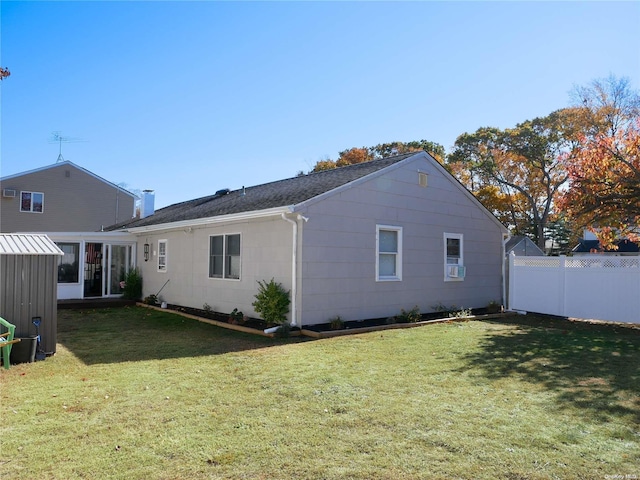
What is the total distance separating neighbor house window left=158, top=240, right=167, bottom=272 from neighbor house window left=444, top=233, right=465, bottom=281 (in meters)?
8.99

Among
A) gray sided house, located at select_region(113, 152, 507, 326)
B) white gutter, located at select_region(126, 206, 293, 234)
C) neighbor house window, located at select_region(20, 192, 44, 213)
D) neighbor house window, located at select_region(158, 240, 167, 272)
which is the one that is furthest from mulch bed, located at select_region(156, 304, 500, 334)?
neighbor house window, located at select_region(20, 192, 44, 213)

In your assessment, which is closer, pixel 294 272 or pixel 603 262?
pixel 294 272

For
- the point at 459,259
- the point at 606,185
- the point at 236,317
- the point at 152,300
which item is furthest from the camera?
the point at 152,300

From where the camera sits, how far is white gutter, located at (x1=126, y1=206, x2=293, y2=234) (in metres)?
9.73

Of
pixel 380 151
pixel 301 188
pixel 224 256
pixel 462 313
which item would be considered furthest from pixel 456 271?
pixel 380 151

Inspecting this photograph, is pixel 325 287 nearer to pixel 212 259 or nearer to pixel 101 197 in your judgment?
pixel 212 259

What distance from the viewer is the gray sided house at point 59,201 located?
22.5m

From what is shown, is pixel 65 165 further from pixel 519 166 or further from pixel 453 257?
pixel 519 166

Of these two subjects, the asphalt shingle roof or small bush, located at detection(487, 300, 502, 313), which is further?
small bush, located at detection(487, 300, 502, 313)

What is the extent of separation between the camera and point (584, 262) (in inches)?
464

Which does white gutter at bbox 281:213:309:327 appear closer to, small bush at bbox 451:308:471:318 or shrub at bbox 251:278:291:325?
shrub at bbox 251:278:291:325

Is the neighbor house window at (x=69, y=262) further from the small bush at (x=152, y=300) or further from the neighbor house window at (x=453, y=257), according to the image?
the neighbor house window at (x=453, y=257)

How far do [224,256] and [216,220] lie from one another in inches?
39.5

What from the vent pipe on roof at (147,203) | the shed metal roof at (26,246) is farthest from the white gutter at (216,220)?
the shed metal roof at (26,246)
